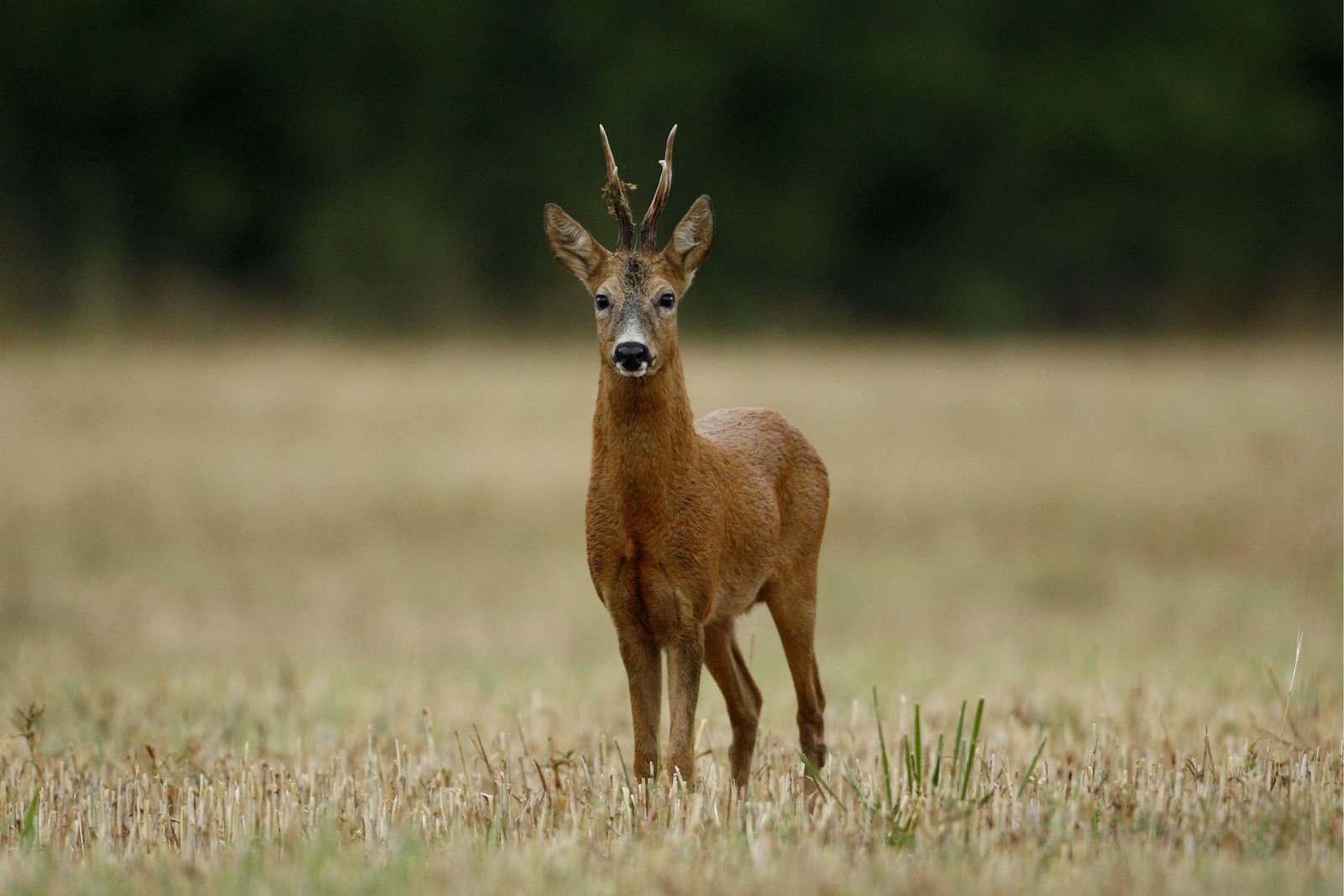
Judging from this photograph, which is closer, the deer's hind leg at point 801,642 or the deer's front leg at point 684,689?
the deer's front leg at point 684,689

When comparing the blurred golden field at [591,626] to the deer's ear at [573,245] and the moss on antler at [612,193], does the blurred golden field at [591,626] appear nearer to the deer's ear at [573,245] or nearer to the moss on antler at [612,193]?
the deer's ear at [573,245]

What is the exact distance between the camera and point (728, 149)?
32.0 meters

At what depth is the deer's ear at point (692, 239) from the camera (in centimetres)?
555

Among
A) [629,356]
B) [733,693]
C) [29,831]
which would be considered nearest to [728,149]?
[733,693]

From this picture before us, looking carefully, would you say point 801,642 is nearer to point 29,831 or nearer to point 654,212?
point 654,212

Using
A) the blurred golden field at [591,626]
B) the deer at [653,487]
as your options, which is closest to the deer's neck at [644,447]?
the deer at [653,487]

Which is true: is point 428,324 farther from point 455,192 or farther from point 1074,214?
point 1074,214

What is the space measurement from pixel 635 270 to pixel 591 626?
26.8ft

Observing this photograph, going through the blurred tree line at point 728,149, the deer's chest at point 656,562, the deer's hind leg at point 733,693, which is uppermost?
the blurred tree line at point 728,149

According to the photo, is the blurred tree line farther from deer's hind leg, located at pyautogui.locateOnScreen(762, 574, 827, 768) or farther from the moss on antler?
the moss on antler

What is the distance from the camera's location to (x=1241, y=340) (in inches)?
1129

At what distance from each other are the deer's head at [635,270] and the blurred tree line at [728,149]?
20313 millimetres

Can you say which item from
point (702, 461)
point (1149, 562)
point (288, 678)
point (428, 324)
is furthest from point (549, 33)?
point (702, 461)

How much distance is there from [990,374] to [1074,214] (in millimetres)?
11040
